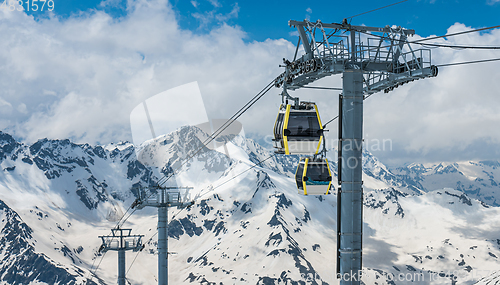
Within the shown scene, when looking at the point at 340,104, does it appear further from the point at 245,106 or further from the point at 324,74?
the point at 245,106

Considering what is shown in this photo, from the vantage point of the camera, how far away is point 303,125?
15367mm

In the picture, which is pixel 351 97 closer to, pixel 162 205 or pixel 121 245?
pixel 162 205

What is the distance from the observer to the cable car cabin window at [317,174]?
51.7 ft

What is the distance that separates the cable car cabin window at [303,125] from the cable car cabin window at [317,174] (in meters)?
1.29

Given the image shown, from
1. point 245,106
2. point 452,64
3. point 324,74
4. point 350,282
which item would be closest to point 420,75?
point 452,64

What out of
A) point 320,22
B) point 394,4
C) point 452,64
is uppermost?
point 394,4

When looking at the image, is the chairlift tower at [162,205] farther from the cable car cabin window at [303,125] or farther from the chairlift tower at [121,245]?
the cable car cabin window at [303,125]

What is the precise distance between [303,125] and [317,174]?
1974 mm

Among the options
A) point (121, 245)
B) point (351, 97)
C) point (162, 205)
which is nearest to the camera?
point (351, 97)

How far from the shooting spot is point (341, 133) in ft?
44.5

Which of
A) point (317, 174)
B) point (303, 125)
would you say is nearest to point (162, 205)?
point (317, 174)

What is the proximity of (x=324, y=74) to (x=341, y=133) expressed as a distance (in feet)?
6.85

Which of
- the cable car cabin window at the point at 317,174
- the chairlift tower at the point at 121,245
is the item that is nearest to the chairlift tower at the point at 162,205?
the chairlift tower at the point at 121,245

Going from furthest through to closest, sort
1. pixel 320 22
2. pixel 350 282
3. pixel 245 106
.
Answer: pixel 245 106
pixel 320 22
pixel 350 282
